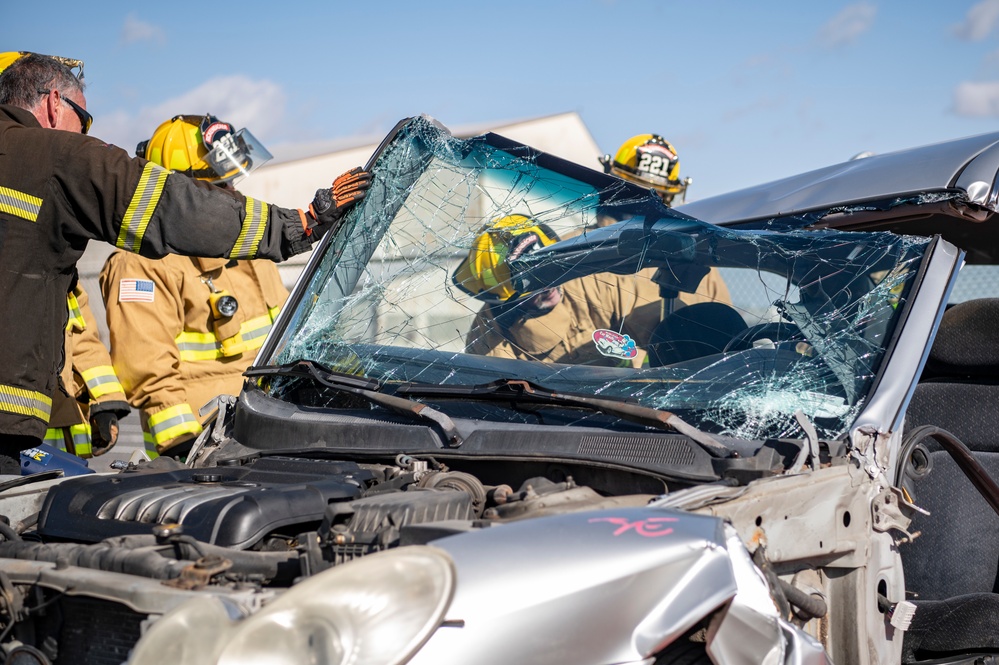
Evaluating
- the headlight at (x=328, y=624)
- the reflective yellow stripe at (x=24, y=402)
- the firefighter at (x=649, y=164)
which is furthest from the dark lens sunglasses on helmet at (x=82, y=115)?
the firefighter at (x=649, y=164)

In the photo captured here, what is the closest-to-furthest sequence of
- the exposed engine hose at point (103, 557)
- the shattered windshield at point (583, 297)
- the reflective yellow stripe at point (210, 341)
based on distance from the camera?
the exposed engine hose at point (103, 557), the shattered windshield at point (583, 297), the reflective yellow stripe at point (210, 341)

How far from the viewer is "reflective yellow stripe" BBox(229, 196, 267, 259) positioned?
132 inches

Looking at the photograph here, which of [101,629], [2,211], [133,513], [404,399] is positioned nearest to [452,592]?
[101,629]

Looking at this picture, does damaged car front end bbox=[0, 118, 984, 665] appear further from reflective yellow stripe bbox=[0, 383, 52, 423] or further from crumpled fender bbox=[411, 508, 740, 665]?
reflective yellow stripe bbox=[0, 383, 52, 423]

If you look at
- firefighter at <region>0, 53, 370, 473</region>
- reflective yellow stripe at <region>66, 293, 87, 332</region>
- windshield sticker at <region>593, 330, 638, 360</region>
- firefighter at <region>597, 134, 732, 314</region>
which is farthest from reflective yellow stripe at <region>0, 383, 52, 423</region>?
firefighter at <region>597, 134, 732, 314</region>

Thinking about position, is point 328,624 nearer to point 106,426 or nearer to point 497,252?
point 497,252

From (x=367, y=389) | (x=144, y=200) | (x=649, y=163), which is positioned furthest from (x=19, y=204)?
(x=649, y=163)

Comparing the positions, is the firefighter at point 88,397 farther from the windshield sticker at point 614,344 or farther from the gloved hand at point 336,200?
the windshield sticker at point 614,344

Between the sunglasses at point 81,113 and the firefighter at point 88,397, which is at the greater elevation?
the sunglasses at point 81,113

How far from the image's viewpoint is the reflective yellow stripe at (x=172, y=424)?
4.89m

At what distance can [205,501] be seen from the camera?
2234 mm

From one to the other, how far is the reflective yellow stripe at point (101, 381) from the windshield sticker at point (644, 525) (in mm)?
3869

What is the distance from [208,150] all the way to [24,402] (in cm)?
237

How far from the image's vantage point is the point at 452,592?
1492 mm
